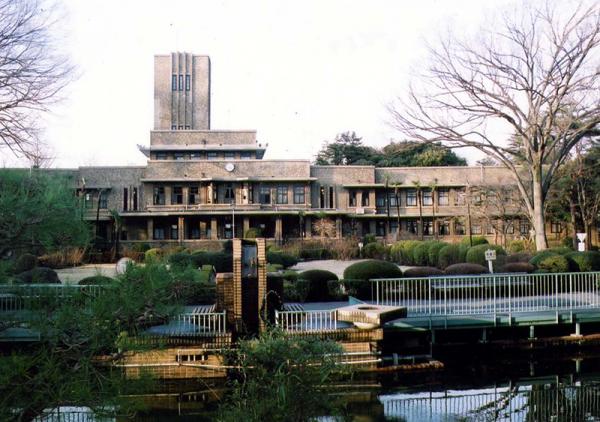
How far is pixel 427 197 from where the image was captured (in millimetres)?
49812

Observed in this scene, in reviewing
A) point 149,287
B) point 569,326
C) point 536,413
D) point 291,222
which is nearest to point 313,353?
point 149,287

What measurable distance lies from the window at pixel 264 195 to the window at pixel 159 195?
7844 millimetres

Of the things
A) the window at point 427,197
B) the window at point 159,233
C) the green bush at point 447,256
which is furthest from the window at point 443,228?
the window at point 159,233

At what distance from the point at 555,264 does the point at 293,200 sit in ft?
95.5

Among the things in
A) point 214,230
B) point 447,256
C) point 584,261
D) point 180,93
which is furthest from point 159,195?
point 584,261

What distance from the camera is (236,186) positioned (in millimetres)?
47312

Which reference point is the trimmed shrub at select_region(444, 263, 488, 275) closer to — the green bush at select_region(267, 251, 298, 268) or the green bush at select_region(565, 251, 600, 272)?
the green bush at select_region(565, 251, 600, 272)

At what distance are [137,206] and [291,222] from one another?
12.7 m

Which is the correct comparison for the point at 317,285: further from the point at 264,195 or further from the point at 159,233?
the point at 159,233

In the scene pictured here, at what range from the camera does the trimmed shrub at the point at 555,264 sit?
802 inches

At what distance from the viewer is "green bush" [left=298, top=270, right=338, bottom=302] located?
18.7m

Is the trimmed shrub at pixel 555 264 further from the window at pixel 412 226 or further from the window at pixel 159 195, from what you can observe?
the window at pixel 159 195

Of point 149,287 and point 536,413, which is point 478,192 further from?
point 149,287

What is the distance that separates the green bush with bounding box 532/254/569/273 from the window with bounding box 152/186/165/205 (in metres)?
32.9
